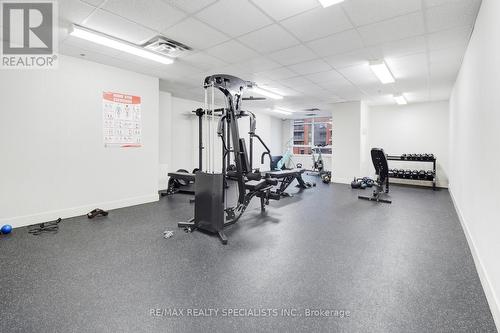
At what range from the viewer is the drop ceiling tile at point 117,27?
8.86 ft

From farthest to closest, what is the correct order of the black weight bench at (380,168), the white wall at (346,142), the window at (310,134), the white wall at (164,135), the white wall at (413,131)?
the window at (310,134)
the white wall at (346,142)
the white wall at (413,131)
the white wall at (164,135)
the black weight bench at (380,168)

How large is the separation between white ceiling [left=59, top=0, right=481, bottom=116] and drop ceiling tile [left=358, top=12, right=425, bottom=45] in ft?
0.04

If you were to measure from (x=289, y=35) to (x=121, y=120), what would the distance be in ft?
11.0

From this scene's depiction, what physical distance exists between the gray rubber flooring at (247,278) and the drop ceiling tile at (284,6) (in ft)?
8.65

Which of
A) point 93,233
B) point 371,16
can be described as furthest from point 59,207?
point 371,16

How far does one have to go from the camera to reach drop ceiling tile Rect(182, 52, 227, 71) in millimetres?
3816

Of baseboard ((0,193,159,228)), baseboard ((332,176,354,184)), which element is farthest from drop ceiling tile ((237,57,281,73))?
baseboard ((332,176,354,184))

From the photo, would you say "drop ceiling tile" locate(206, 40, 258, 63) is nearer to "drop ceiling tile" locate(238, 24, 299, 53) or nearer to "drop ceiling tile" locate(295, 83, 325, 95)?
"drop ceiling tile" locate(238, 24, 299, 53)

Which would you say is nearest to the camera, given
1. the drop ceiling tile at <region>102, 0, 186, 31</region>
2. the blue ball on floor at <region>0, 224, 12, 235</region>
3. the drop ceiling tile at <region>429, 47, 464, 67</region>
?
the drop ceiling tile at <region>102, 0, 186, 31</region>

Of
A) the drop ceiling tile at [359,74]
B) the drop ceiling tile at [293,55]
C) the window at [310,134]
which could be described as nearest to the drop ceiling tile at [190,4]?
the drop ceiling tile at [293,55]

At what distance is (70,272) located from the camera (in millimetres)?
2223

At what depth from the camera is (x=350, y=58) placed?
12.7ft

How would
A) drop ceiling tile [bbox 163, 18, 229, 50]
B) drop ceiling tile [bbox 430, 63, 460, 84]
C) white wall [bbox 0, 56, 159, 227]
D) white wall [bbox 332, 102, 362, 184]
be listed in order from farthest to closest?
white wall [bbox 332, 102, 362, 184], drop ceiling tile [bbox 430, 63, 460, 84], white wall [bbox 0, 56, 159, 227], drop ceiling tile [bbox 163, 18, 229, 50]

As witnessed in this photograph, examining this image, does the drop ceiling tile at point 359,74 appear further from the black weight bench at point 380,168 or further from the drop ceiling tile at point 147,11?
the drop ceiling tile at point 147,11
